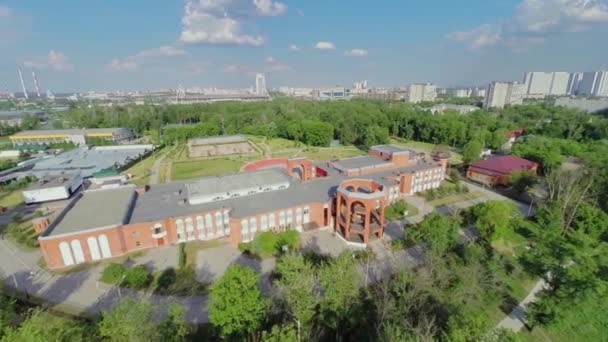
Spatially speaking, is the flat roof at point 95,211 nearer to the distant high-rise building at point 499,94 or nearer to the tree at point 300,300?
the tree at point 300,300

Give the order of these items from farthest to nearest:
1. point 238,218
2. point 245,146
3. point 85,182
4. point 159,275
Answer: point 245,146 → point 85,182 → point 238,218 → point 159,275

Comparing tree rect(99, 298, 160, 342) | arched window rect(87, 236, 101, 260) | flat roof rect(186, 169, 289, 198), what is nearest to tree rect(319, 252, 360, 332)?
tree rect(99, 298, 160, 342)

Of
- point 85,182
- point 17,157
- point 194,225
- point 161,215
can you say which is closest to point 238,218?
point 194,225

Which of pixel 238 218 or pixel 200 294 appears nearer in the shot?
pixel 200 294

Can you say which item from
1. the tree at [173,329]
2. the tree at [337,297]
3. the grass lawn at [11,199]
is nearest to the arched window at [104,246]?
the tree at [173,329]

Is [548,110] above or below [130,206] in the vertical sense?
above

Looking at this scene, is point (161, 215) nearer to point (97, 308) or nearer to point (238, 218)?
point (238, 218)

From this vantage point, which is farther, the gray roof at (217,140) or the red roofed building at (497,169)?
the gray roof at (217,140)
